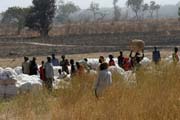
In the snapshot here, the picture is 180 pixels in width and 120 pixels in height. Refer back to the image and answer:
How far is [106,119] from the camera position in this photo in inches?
222

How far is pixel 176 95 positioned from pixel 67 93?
294 centimetres

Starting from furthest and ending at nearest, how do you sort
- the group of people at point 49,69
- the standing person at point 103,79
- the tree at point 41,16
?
the tree at point 41,16 < the group of people at point 49,69 < the standing person at point 103,79

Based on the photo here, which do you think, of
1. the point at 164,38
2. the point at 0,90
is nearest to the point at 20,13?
the point at 164,38

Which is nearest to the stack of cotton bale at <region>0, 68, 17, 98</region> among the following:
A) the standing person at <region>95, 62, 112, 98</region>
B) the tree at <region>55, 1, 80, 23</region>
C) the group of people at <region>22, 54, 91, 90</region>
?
the group of people at <region>22, 54, 91, 90</region>

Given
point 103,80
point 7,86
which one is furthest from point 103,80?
point 7,86

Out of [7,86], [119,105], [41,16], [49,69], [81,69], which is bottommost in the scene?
[7,86]

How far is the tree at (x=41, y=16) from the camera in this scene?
46062mm

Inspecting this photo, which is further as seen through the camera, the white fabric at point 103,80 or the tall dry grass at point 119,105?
the white fabric at point 103,80

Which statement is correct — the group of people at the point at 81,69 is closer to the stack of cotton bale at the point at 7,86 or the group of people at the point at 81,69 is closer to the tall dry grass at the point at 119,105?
the tall dry grass at the point at 119,105

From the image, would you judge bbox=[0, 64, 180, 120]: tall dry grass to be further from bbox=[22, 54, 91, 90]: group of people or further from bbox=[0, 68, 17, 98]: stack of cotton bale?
bbox=[0, 68, 17, 98]: stack of cotton bale

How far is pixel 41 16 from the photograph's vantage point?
46438 mm

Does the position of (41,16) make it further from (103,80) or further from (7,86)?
(103,80)

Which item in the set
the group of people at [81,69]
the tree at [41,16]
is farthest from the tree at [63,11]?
the group of people at [81,69]

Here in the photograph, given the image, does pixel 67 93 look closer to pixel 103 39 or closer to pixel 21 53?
pixel 21 53
